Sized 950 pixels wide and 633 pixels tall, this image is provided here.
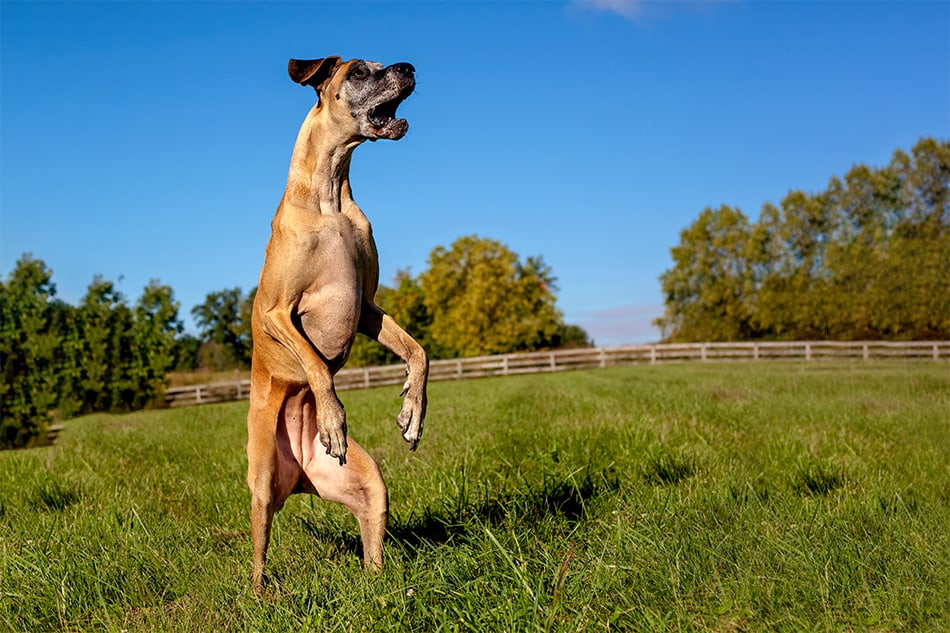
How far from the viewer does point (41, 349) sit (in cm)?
1922

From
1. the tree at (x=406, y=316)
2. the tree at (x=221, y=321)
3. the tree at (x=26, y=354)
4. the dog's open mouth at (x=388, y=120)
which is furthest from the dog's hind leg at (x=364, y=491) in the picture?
the tree at (x=221, y=321)

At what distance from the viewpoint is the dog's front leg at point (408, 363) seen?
12.3 feet

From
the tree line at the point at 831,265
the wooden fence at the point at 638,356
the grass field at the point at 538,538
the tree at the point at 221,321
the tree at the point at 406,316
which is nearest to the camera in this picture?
the grass field at the point at 538,538

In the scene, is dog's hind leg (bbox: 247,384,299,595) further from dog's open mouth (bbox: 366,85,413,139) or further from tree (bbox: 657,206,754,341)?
tree (bbox: 657,206,754,341)

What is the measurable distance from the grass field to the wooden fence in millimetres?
25663

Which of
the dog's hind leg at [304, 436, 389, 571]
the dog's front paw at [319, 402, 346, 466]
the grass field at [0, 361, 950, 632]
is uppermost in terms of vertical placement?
the dog's front paw at [319, 402, 346, 466]

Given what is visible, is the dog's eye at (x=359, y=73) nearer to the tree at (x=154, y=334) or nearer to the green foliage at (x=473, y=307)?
the tree at (x=154, y=334)

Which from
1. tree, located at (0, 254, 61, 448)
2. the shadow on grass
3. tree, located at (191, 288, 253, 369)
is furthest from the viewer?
tree, located at (191, 288, 253, 369)

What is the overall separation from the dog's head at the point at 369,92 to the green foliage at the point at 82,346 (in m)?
16.8

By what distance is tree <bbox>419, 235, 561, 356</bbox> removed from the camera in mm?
46312

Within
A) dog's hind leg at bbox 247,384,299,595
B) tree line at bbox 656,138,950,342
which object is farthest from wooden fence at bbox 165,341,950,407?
dog's hind leg at bbox 247,384,299,595

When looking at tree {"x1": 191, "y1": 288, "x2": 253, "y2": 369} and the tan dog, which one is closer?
the tan dog

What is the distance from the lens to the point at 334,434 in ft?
11.4

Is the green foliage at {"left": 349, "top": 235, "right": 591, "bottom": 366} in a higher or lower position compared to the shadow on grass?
higher
